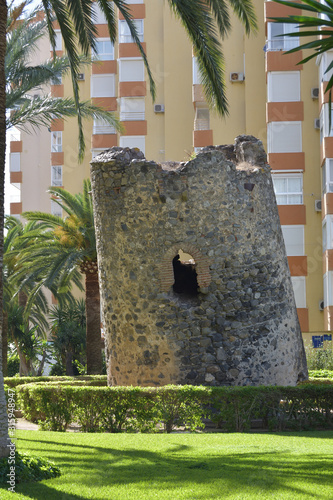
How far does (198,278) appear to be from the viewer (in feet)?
45.0

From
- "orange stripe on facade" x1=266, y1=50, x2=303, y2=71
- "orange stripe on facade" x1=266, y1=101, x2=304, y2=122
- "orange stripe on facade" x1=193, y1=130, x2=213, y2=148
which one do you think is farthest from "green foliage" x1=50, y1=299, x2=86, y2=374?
"orange stripe on facade" x1=266, y1=50, x2=303, y2=71

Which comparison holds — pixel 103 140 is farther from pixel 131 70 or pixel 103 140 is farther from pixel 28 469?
pixel 28 469

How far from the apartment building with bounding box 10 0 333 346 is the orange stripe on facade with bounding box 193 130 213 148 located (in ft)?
0.16

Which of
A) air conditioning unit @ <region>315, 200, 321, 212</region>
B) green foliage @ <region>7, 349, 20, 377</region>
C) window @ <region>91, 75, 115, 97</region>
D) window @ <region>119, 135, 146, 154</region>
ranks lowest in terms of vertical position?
green foliage @ <region>7, 349, 20, 377</region>

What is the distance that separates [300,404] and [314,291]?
20.7m

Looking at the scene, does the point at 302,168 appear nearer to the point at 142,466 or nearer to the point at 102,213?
the point at 102,213

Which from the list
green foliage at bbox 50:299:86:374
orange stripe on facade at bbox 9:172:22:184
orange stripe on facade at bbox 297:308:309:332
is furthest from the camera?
orange stripe on facade at bbox 9:172:22:184

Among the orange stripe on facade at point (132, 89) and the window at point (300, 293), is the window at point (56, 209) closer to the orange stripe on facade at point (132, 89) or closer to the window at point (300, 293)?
the orange stripe on facade at point (132, 89)

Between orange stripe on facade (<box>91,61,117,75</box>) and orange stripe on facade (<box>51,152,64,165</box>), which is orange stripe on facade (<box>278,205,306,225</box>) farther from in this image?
orange stripe on facade (<box>51,152,64,165</box>)

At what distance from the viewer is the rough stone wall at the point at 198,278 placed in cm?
1352

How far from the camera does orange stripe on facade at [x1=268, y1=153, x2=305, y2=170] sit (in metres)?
32.9

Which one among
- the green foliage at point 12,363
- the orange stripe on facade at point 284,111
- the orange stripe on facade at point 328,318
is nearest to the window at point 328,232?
the orange stripe on facade at point 328,318

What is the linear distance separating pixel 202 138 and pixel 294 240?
22.1ft

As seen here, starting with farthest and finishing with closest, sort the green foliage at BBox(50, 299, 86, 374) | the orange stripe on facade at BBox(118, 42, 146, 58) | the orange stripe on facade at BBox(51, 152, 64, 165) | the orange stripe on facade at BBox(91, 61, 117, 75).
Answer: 1. the orange stripe on facade at BBox(51, 152, 64, 165)
2. the orange stripe on facade at BBox(91, 61, 117, 75)
3. the orange stripe on facade at BBox(118, 42, 146, 58)
4. the green foliage at BBox(50, 299, 86, 374)
